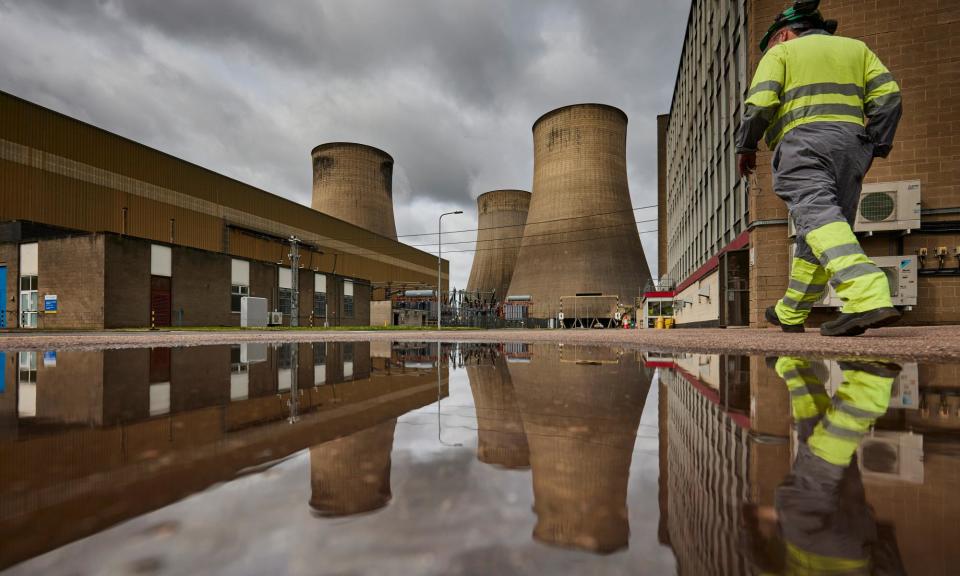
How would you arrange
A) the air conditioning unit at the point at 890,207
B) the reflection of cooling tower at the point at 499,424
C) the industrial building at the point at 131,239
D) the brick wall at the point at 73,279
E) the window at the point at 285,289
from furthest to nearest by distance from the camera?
the window at the point at 285,289
the industrial building at the point at 131,239
the brick wall at the point at 73,279
the air conditioning unit at the point at 890,207
the reflection of cooling tower at the point at 499,424

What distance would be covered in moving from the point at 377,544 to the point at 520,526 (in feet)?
0.48

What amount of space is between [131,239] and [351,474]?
20686 millimetres

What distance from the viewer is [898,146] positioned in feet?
28.3

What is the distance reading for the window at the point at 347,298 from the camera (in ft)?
97.3

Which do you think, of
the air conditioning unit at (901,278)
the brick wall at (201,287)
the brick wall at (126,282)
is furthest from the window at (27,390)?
the brick wall at (201,287)

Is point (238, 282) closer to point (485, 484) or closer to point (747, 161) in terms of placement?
point (747, 161)

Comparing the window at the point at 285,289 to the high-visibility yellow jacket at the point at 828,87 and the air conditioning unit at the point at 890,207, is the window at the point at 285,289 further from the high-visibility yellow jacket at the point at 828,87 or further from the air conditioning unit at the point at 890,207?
the high-visibility yellow jacket at the point at 828,87

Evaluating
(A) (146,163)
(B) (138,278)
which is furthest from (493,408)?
(A) (146,163)

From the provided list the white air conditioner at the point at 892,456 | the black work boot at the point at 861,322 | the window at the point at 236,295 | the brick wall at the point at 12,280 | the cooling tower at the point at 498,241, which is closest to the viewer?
the white air conditioner at the point at 892,456

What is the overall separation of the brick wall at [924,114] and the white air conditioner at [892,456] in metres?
9.85

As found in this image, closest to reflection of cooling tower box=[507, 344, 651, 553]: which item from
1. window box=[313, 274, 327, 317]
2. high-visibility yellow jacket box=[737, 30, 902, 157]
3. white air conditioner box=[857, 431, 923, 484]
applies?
white air conditioner box=[857, 431, 923, 484]

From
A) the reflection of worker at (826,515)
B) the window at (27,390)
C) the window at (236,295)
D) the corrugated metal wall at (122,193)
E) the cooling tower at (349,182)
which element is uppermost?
the cooling tower at (349,182)

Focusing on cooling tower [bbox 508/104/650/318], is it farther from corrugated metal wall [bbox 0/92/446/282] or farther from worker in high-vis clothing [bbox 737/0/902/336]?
worker in high-vis clothing [bbox 737/0/902/336]

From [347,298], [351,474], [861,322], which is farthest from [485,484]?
[347,298]
